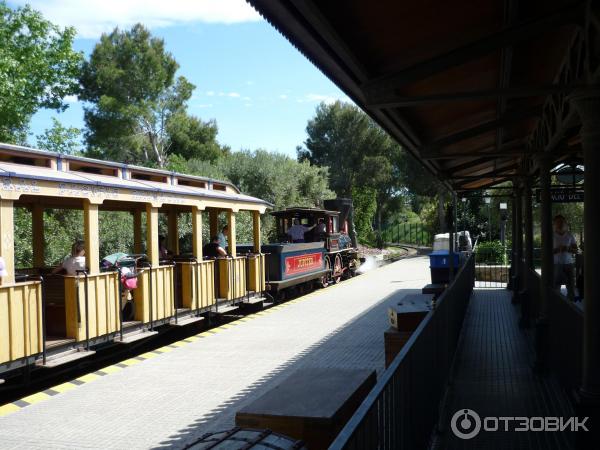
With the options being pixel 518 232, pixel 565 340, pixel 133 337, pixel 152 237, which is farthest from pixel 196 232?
pixel 565 340

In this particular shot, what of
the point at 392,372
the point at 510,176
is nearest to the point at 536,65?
the point at 392,372

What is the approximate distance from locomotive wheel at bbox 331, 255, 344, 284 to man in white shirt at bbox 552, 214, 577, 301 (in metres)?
11.3

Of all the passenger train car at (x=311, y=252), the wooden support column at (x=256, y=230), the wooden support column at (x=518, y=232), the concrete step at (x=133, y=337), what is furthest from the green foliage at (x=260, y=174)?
the concrete step at (x=133, y=337)

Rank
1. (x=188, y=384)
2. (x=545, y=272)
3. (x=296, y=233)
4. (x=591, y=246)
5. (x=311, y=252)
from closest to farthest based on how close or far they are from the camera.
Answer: (x=591, y=246) → (x=545, y=272) → (x=188, y=384) → (x=296, y=233) → (x=311, y=252)

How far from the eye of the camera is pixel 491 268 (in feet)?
64.7

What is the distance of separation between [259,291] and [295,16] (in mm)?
11437

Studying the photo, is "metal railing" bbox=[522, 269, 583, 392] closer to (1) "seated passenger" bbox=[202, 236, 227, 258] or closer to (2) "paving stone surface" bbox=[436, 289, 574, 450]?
(2) "paving stone surface" bbox=[436, 289, 574, 450]

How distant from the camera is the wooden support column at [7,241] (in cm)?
682

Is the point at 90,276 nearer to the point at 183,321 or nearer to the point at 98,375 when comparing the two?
the point at 98,375

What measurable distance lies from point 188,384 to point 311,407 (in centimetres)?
410

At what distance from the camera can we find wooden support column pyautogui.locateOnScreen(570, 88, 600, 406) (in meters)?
4.58

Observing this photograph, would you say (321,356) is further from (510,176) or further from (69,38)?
(69,38)

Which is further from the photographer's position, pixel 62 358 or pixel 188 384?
pixel 188 384

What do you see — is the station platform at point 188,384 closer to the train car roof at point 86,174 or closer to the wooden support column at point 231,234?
the wooden support column at point 231,234
